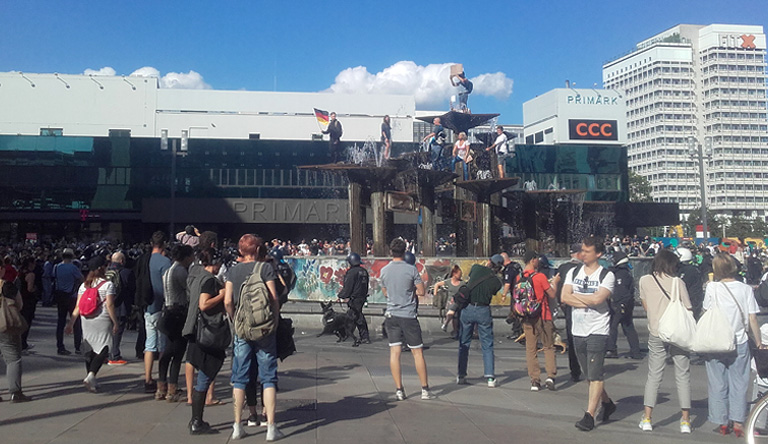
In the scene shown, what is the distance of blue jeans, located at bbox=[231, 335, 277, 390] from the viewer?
18.7ft

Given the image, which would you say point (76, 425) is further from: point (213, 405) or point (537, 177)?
point (537, 177)

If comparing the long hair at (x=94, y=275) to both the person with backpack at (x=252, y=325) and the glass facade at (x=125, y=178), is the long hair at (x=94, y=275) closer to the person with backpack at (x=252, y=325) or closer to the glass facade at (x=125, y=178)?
the person with backpack at (x=252, y=325)

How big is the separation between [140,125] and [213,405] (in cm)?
6164

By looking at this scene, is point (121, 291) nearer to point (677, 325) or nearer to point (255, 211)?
point (677, 325)

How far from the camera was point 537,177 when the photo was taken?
5756 cm

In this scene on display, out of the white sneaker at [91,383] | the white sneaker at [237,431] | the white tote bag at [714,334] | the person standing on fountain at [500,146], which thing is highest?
the person standing on fountain at [500,146]

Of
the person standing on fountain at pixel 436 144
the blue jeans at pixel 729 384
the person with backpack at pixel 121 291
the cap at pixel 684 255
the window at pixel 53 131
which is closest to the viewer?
the blue jeans at pixel 729 384

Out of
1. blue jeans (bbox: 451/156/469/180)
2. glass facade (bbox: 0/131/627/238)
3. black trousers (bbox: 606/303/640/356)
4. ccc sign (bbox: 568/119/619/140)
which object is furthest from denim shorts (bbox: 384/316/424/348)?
ccc sign (bbox: 568/119/619/140)

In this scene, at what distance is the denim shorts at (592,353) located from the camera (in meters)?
6.12

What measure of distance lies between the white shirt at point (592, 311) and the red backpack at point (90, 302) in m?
5.22

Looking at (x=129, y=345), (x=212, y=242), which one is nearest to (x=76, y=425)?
(x=212, y=242)

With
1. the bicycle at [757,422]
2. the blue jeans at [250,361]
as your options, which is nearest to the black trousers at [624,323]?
the bicycle at [757,422]

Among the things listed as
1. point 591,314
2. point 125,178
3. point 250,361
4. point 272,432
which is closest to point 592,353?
point 591,314

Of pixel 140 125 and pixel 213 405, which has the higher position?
pixel 140 125
